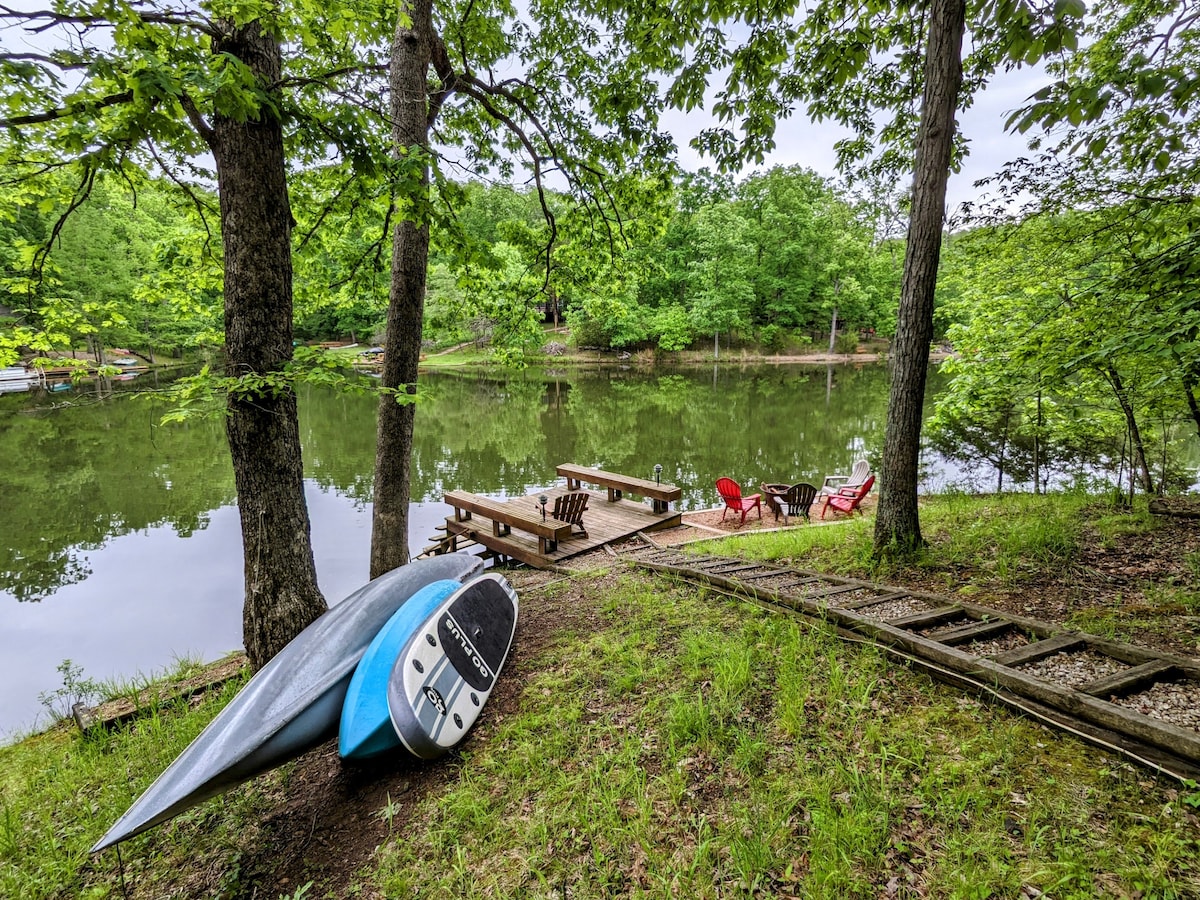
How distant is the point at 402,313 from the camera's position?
16.4ft

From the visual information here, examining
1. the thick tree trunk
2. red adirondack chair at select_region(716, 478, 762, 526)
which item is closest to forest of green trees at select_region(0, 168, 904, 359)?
the thick tree trunk

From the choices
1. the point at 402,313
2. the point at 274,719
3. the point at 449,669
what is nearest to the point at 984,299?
the point at 402,313

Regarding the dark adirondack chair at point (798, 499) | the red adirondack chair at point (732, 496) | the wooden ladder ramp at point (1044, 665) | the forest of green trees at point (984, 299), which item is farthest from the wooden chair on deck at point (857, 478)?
the wooden ladder ramp at point (1044, 665)

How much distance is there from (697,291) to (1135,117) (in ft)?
105

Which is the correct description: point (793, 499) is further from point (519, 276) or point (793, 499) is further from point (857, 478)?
point (519, 276)

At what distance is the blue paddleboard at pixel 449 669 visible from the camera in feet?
8.45

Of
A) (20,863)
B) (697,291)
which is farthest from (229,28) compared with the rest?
(697,291)

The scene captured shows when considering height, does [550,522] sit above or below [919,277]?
below

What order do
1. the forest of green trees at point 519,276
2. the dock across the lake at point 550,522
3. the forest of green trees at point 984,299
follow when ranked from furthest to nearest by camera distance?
the dock across the lake at point 550,522
the forest of green trees at point 519,276
the forest of green trees at point 984,299

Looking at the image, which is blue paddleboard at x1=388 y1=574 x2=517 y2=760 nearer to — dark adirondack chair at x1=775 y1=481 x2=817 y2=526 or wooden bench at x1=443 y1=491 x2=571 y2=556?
wooden bench at x1=443 y1=491 x2=571 y2=556

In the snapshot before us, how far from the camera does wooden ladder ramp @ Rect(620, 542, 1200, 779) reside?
1.87 m

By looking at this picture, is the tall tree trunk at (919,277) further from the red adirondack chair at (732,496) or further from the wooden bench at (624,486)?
the wooden bench at (624,486)

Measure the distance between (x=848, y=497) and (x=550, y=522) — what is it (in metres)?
5.43

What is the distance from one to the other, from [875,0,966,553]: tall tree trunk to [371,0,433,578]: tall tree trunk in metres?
4.22
